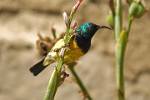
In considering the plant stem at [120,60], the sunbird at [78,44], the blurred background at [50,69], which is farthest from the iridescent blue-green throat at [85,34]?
the blurred background at [50,69]

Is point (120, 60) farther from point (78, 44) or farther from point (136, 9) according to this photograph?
point (78, 44)

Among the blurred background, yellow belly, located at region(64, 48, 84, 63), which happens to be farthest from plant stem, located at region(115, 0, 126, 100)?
the blurred background

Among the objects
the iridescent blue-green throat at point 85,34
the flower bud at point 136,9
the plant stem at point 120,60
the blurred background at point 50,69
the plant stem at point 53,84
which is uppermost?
the blurred background at point 50,69

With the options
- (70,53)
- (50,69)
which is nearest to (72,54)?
(70,53)

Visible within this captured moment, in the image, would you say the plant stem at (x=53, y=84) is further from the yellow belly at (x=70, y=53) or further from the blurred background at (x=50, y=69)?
the blurred background at (x=50, y=69)

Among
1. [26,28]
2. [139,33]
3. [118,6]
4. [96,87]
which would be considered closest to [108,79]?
[96,87]

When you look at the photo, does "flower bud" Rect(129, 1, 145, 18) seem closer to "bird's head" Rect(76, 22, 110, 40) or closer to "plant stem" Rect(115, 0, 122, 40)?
"plant stem" Rect(115, 0, 122, 40)

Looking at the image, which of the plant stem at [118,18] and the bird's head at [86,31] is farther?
the plant stem at [118,18]
